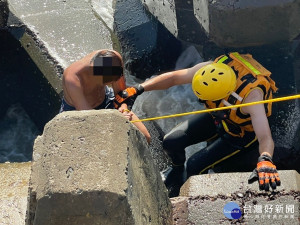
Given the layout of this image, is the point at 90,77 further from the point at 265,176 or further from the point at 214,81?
the point at 265,176

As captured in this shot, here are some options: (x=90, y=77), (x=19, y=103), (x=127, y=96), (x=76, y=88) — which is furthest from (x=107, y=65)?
(x=19, y=103)

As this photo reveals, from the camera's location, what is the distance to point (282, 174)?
11.4ft

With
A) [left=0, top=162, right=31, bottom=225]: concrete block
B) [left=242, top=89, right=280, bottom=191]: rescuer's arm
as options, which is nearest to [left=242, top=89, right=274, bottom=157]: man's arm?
[left=242, top=89, right=280, bottom=191]: rescuer's arm

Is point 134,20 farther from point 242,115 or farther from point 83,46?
point 242,115

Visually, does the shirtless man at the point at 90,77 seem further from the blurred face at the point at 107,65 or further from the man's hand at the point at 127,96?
the man's hand at the point at 127,96

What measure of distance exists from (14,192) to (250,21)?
2.38m

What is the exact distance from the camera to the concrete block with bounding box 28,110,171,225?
8.24ft

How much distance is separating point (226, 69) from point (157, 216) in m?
1.36

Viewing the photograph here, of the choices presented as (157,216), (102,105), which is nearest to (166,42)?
(102,105)

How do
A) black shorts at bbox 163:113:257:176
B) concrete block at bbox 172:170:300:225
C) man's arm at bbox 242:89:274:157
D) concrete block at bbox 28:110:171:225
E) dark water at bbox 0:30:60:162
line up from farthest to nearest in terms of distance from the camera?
dark water at bbox 0:30:60:162, black shorts at bbox 163:113:257:176, man's arm at bbox 242:89:274:157, concrete block at bbox 172:170:300:225, concrete block at bbox 28:110:171:225

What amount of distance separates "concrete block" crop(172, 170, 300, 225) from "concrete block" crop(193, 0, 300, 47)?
57.0 inches

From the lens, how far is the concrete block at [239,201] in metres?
3.26

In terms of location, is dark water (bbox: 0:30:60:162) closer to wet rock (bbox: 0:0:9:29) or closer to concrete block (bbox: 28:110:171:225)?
wet rock (bbox: 0:0:9:29)

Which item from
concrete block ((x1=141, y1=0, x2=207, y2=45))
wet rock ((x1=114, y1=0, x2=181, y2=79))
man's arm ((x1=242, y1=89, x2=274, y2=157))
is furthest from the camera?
wet rock ((x1=114, y1=0, x2=181, y2=79))
